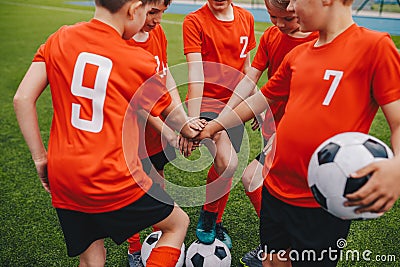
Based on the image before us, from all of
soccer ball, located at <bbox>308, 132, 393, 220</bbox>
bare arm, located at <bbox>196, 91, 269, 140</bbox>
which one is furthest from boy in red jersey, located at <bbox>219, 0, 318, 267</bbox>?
soccer ball, located at <bbox>308, 132, 393, 220</bbox>

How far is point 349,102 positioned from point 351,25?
0.33 metres

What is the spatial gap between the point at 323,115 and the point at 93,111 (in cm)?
95

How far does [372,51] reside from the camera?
1790mm

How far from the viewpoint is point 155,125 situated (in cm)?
257

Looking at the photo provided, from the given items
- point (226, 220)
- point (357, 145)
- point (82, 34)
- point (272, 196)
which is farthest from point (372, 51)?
point (226, 220)

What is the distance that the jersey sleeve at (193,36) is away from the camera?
3088 millimetres

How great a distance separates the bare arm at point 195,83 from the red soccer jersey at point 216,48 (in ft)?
0.16

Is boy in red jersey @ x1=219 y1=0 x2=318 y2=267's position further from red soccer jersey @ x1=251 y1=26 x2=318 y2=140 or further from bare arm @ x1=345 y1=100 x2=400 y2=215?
bare arm @ x1=345 y1=100 x2=400 y2=215

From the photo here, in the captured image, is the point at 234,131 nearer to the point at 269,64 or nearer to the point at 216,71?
the point at 216,71

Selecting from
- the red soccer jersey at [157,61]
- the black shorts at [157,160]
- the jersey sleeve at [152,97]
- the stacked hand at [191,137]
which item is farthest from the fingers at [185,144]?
the jersey sleeve at [152,97]

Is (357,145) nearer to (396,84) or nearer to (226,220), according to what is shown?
(396,84)

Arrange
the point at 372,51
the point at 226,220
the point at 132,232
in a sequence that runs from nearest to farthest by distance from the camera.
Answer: the point at 372,51 < the point at 132,232 < the point at 226,220

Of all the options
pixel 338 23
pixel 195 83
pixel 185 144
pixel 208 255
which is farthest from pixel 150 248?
pixel 338 23

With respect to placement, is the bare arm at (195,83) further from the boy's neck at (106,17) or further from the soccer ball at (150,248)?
the boy's neck at (106,17)
